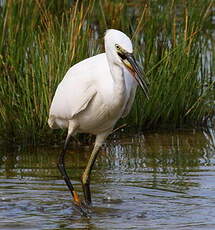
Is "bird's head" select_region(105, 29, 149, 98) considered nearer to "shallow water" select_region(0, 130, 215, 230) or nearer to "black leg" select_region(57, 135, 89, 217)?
"shallow water" select_region(0, 130, 215, 230)

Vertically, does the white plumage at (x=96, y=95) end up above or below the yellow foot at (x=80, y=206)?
above

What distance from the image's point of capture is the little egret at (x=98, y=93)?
575 centimetres

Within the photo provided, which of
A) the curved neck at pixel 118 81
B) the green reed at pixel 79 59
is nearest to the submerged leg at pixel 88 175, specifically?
the curved neck at pixel 118 81

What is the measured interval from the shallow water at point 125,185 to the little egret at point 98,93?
0.80ft

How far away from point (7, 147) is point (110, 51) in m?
2.67

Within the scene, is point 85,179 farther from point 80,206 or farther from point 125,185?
point 80,206

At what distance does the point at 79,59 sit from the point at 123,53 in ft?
8.09

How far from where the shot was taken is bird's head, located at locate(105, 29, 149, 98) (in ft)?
18.4

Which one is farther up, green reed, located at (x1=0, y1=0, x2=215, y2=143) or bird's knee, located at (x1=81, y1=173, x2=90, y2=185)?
green reed, located at (x1=0, y1=0, x2=215, y2=143)

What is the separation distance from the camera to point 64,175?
6.85m

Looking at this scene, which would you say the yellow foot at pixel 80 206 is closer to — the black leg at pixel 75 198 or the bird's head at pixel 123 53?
the black leg at pixel 75 198

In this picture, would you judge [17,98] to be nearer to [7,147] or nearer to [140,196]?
[7,147]

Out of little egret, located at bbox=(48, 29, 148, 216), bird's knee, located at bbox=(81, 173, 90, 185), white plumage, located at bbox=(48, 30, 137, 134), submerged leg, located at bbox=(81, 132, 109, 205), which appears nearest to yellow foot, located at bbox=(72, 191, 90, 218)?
little egret, located at bbox=(48, 29, 148, 216)

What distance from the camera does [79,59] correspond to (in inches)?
320
